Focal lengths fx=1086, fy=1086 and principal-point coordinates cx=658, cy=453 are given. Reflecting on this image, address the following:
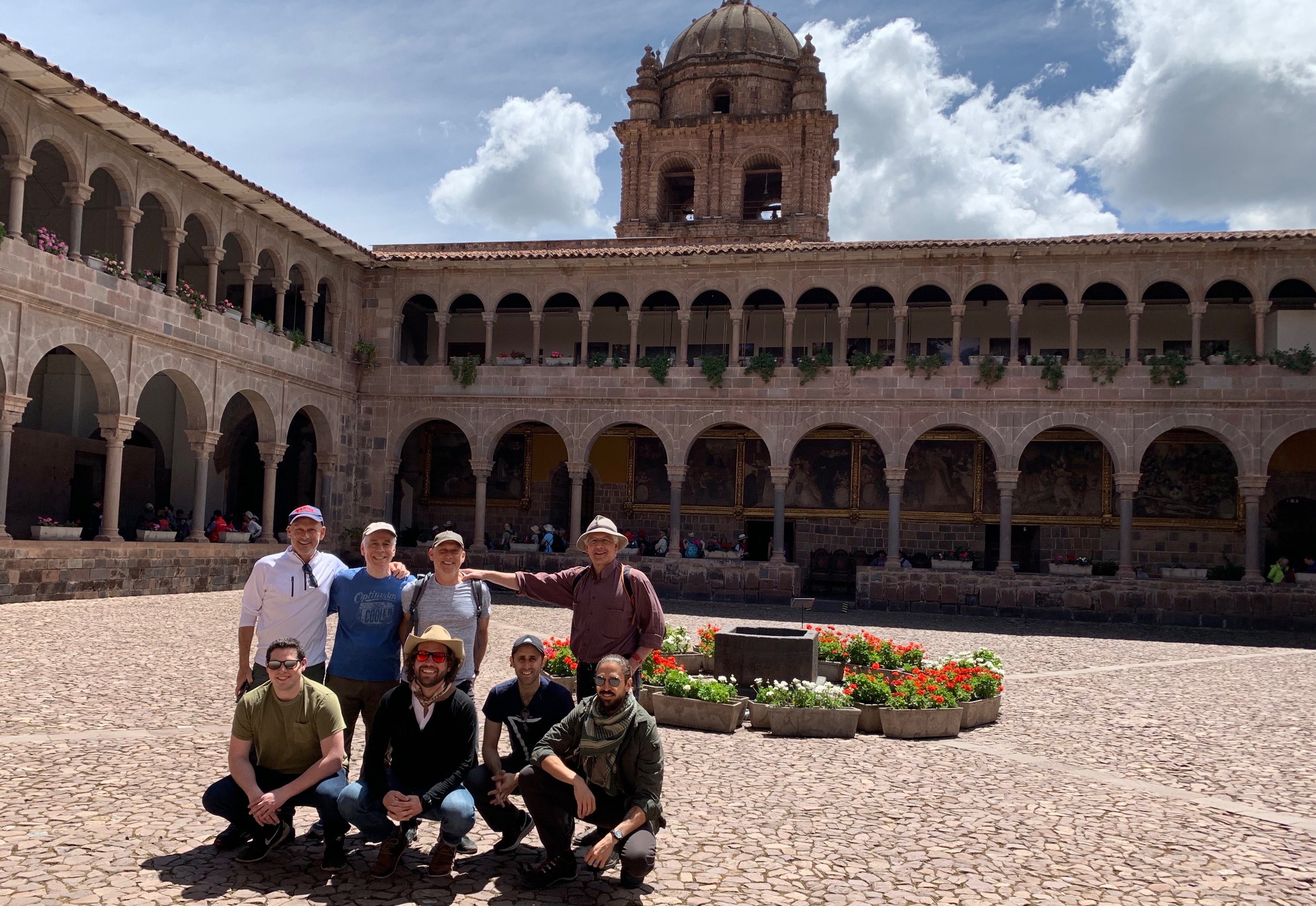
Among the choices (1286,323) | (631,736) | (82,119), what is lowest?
(631,736)

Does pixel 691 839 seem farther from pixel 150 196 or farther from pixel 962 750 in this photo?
pixel 150 196

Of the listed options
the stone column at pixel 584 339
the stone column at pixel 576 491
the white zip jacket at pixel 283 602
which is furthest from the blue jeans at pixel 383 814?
the stone column at pixel 584 339

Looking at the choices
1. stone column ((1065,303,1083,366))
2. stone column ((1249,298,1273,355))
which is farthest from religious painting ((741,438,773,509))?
stone column ((1249,298,1273,355))

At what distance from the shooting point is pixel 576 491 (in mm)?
25703

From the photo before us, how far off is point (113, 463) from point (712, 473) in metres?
14.4

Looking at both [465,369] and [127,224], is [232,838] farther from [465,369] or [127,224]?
[465,369]

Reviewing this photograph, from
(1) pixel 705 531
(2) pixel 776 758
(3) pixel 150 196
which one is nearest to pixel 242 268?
(3) pixel 150 196

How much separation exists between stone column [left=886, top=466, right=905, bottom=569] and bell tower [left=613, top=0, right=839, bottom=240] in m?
10.2

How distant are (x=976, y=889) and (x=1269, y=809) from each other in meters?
3.11

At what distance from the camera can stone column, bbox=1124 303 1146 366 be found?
23.8m

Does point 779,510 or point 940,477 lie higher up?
point 940,477

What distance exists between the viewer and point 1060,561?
24.0m

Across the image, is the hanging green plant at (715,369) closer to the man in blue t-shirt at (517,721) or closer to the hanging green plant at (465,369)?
the hanging green plant at (465,369)

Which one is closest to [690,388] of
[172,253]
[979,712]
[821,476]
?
[821,476]
